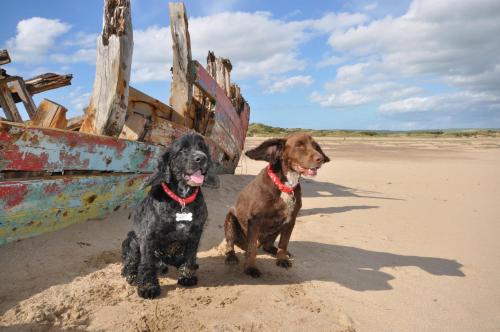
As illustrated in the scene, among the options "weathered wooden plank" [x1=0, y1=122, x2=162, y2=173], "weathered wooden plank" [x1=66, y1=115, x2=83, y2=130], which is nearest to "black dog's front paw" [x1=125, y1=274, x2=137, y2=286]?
"weathered wooden plank" [x1=0, y1=122, x2=162, y2=173]

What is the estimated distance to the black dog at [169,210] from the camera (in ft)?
10.8

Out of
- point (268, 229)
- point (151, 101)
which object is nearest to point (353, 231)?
point (268, 229)

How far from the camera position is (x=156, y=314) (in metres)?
3.01

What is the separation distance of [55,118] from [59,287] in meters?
2.29

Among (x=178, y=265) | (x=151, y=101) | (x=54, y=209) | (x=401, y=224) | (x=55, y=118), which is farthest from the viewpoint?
(x=401, y=224)

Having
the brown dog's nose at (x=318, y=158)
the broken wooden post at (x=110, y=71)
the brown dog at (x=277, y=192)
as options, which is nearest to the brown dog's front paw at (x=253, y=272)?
the brown dog at (x=277, y=192)

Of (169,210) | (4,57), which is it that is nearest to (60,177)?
(169,210)

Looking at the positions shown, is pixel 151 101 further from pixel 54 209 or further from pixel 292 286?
pixel 292 286

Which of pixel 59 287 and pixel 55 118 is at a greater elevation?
pixel 55 118

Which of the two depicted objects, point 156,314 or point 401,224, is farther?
point 401,224

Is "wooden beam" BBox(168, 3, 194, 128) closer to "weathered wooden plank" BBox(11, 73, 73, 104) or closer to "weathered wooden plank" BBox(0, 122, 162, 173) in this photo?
"weathered wooden plank" BBox(0, 122, 162, 173)

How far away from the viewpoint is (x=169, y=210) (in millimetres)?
3307

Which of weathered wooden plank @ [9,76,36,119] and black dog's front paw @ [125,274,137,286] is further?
weathered wooden plank @ [9,76,36,119]

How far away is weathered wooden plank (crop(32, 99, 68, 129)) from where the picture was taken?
468 centimetres
